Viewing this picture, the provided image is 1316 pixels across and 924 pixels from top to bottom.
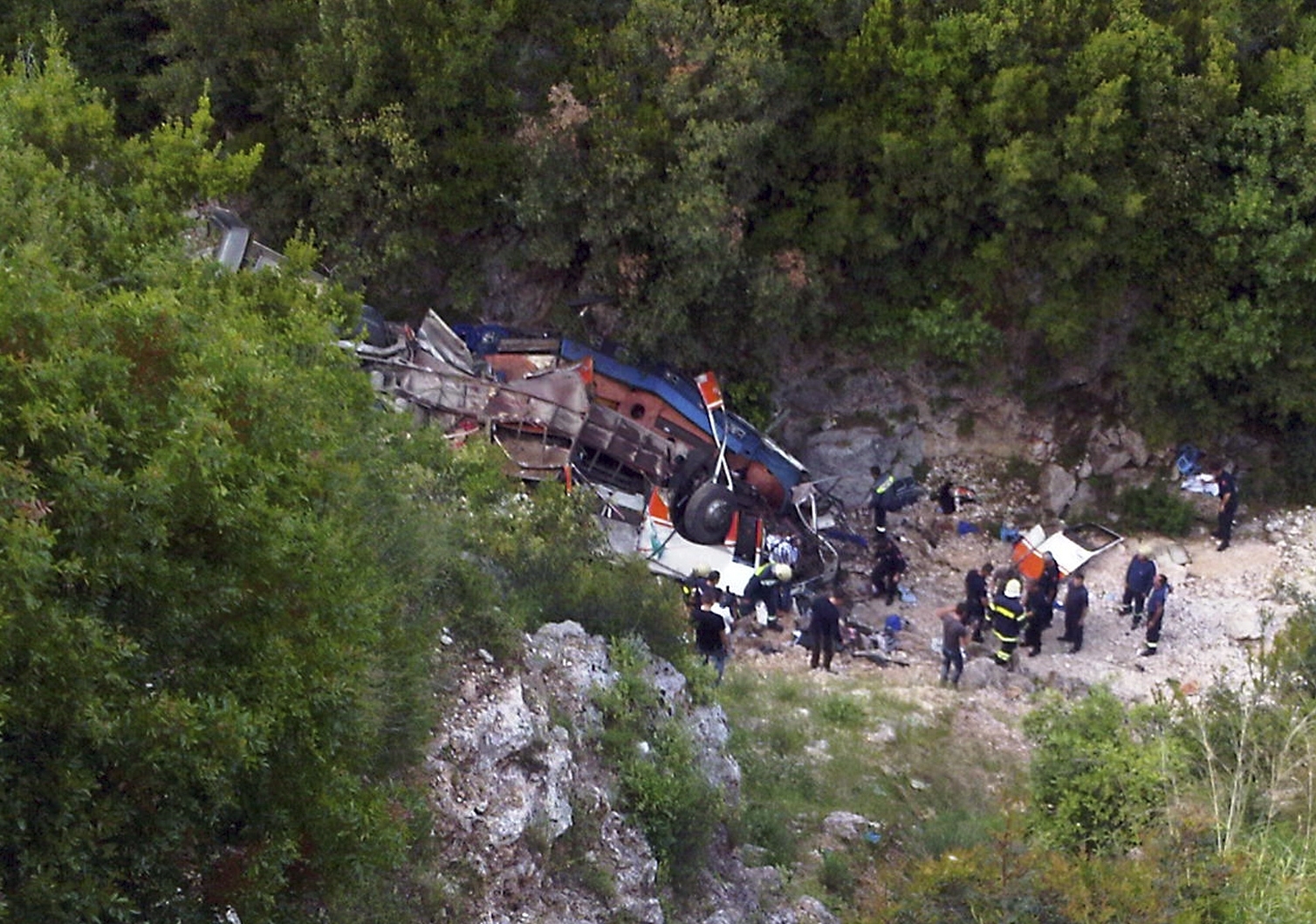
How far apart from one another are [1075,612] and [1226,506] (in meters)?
3.95

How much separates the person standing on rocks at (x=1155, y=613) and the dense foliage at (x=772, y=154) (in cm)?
430

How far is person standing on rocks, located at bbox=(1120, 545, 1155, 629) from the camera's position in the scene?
1712cm

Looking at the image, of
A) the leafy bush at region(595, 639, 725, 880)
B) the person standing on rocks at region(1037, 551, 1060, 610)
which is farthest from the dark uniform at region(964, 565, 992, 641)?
the leafy bush at region(595, 639, 725, 880)

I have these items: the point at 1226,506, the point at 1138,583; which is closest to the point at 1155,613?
the point at 1138,583

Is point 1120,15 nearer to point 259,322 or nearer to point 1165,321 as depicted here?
point 1165,321

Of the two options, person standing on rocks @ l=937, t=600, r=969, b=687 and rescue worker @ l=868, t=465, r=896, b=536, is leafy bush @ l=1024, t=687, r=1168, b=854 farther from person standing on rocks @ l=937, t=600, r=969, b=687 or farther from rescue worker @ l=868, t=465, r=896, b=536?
rescue worker @ l=868, t=465, r=896, b=536

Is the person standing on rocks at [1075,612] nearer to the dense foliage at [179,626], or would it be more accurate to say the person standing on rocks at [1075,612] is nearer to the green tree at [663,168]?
the green tree at [663,168]

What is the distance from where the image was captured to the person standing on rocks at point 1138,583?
56.2ft

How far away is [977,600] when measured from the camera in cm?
1694

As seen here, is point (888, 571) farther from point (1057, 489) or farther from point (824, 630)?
point (1057, 489)

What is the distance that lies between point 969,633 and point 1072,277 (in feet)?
20.2

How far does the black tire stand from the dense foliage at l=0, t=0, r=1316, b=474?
2.69m

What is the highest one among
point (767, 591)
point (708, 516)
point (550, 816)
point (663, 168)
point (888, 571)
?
point (663, 168)

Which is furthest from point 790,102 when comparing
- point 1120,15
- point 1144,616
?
point 1144,616
